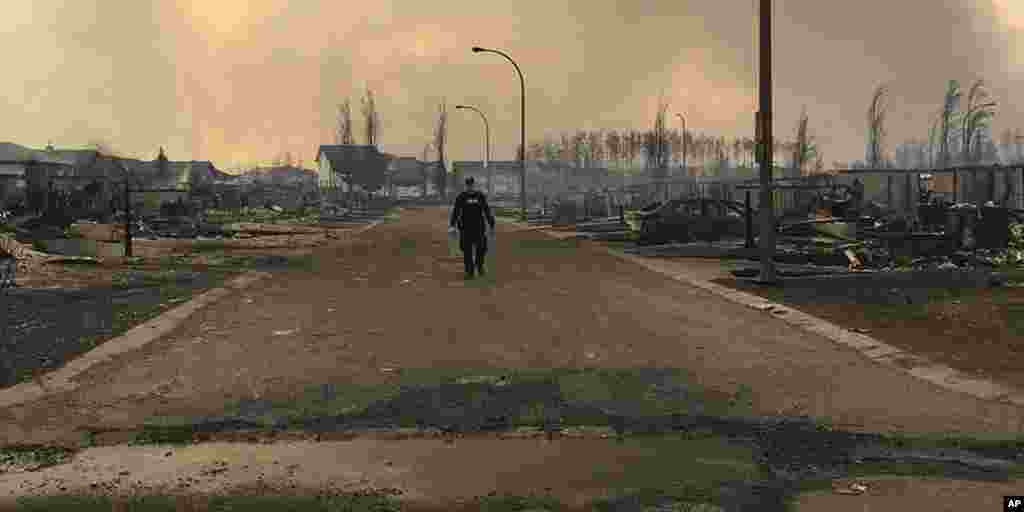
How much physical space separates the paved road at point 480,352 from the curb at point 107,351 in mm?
175

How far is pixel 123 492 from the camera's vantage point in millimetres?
4629

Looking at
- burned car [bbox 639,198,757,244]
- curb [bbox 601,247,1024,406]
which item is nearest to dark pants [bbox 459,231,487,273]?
curb [bbox 601,247,1024,406]

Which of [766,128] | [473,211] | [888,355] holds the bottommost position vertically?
[888,355]

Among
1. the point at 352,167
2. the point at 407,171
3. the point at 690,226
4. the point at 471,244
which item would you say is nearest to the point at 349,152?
the point at 352,167

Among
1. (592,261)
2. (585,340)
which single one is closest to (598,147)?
Result: (592,261)

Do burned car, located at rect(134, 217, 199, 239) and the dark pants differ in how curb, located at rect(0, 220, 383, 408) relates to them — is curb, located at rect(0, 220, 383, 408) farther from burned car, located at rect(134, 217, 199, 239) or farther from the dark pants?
burned car, located at rect(134, 217, 199, 239)

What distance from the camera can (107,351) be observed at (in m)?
9.10

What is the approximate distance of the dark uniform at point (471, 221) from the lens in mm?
16719

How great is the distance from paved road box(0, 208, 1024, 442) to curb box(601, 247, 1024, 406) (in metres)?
0.18

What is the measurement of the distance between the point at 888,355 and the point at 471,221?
918cm

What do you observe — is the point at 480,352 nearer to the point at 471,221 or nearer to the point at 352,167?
the point at 471,221

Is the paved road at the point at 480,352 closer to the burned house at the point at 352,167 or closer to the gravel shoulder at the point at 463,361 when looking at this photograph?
the gravel shoulder at the point at 463,361

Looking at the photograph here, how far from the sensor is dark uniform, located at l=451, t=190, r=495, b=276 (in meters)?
16.7

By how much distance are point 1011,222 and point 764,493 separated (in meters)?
18.7
